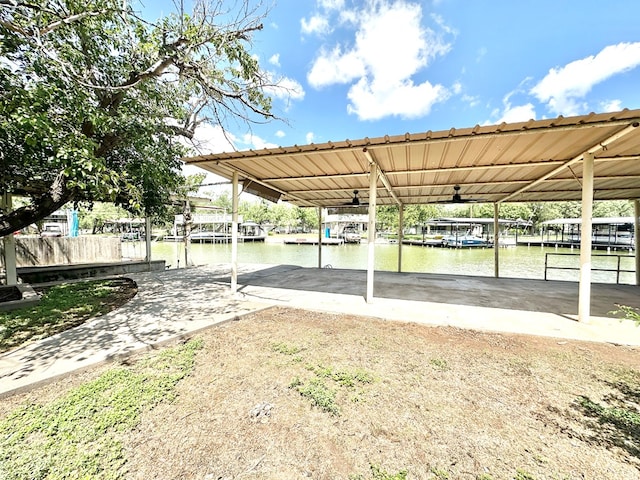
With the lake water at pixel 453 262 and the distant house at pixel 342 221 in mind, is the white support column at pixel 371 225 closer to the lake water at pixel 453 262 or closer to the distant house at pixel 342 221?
the lake water at pixel 453 262

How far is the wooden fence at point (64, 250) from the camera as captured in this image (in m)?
7.53

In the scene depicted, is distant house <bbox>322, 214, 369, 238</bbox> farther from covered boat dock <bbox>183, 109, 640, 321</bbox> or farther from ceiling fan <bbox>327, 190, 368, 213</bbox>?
covered boat dock <bbox>183, 109, 640, 321</bbox>

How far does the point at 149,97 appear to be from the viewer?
4469mm

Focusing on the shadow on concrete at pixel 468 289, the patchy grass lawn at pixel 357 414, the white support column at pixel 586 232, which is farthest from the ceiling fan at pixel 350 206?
the patchy grass lawn at pixel 357 414

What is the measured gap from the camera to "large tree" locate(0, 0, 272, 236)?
2.72 metres

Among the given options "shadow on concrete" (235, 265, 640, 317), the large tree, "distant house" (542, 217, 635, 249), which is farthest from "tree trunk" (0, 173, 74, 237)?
"distant house" (542, 217, 635, 249)

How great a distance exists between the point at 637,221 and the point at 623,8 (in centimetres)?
485

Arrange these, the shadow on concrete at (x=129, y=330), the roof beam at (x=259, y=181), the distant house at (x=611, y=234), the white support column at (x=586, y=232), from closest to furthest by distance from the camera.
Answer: the shadow on concrete at (x=129, y=330)
the white support column at (x=586, y=232)
the roof beam at (x=259, y=181)
the distant house at (x=611, y=234)

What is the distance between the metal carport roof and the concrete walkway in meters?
→ 2.29

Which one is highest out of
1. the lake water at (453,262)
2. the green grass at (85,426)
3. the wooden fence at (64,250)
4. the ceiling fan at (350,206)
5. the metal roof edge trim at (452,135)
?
the metal roof edge trim at (452,135)

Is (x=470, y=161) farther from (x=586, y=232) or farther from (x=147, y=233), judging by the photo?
(x=147, y=233)

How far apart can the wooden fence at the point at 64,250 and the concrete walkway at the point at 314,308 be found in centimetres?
337

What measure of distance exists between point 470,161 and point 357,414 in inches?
162

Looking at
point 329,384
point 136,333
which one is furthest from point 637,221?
point 136,333
